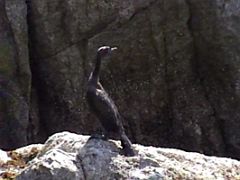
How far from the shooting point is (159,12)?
3381 centimetres

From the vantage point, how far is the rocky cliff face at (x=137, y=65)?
109ft

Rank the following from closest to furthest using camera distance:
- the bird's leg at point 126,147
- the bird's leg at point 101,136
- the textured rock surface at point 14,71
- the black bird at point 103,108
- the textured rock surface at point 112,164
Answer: the textured rock surface at point 112,164
the bird's leg at point 126,147
the bird's leg at point 101,136
the black bird at point 103,108
the textured rock surface at point 14,71

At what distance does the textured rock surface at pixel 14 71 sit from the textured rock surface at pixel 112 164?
1879 cm

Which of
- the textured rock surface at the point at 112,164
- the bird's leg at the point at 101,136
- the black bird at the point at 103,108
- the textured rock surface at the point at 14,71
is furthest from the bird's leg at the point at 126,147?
the textured rock surface at the point at 14,71

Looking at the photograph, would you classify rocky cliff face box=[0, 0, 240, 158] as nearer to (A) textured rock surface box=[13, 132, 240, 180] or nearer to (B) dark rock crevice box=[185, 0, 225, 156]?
(B) dark rock crevice box=[185, 0, 225, 156]

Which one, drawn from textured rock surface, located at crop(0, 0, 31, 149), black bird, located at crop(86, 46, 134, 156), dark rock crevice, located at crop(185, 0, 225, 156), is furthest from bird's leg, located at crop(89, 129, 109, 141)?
dark rock crevice, located at crop(185, 0, 225, 156)

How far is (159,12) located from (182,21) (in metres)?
1.06

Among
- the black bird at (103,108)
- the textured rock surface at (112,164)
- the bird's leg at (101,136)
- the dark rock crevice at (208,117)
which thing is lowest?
the dark rock crevice at (208,117)

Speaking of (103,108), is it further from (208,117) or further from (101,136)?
(208,117)

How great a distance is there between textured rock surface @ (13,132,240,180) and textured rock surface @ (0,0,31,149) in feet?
61.6

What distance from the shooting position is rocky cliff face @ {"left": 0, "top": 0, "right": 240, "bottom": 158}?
33375mm

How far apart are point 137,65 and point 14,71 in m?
5.28

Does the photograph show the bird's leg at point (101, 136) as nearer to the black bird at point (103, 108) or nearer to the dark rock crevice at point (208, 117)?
the black bird at point (103, 108)

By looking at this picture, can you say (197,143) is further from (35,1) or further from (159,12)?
(35,1)
